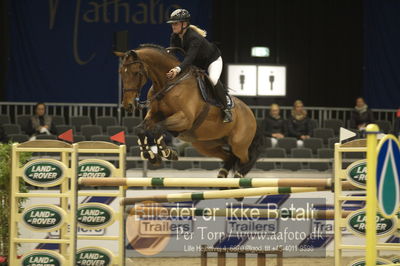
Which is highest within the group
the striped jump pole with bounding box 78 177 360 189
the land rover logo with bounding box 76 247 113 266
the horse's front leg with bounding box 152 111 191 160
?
the horse's front leg with bounding box 152 111 191 160

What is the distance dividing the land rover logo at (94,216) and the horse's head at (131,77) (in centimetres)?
94

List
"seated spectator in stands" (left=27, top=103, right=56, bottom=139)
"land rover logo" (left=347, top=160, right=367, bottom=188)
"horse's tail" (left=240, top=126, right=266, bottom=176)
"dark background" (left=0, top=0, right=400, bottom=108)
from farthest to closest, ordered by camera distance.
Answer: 1. "dark background" (left=0, top=0, right=400, bottom=108)
2. "seated spectator in stands" (left=27, top=103, right=56, bottom=139)
3. "horse's tail" (left=240, top=126, right=266, bottom=176)
4. "land rover logo" (left=347, top=160, right=367, bottom=188)

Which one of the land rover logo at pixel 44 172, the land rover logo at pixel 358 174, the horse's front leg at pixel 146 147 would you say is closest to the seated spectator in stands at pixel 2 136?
the land rover logo at pixel 44 172

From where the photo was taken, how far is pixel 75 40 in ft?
40.0

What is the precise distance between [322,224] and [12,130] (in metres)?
4.89

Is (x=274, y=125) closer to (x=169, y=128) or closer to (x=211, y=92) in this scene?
(x=211, y=92)

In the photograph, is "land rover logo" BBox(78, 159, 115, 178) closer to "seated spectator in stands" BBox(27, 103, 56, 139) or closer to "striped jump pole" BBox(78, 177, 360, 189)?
"striped jump pole" BBox(78, 177, 360, 189)

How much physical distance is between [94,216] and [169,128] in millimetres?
957

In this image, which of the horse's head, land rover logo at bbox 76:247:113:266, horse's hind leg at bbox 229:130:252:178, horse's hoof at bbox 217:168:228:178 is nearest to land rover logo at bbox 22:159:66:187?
the horse's head

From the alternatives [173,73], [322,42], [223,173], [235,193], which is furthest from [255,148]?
[322,42]

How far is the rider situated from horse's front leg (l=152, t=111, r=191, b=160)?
13.9 inches

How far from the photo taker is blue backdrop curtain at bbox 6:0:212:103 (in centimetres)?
1198

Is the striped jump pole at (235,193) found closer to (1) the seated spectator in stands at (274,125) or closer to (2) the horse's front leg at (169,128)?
(2) the horse's front leg at (169,128)

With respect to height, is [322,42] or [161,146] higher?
[322,42]
